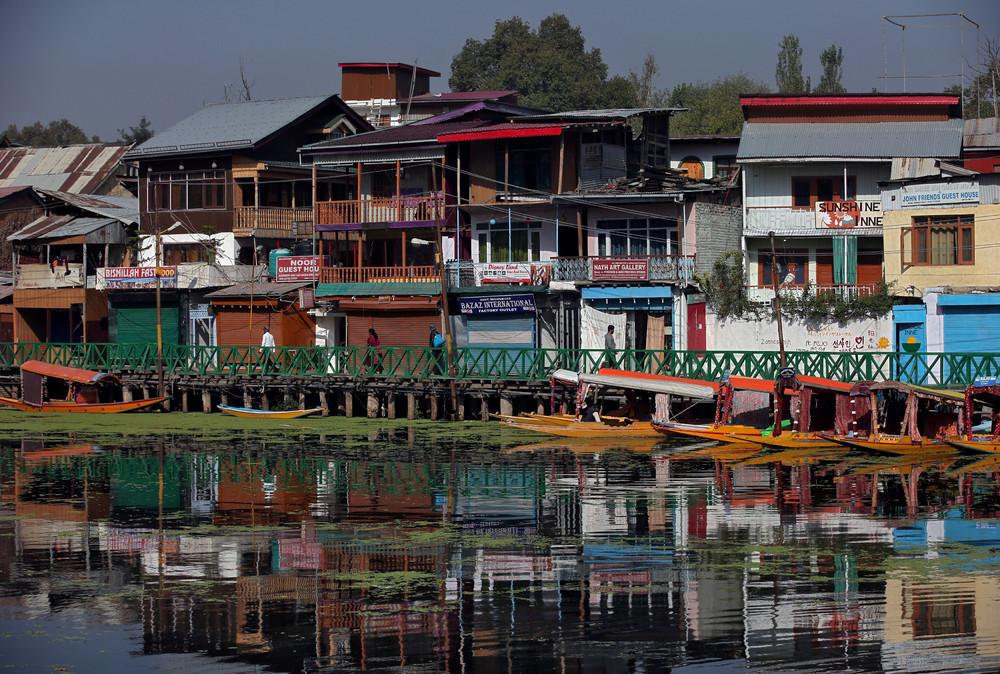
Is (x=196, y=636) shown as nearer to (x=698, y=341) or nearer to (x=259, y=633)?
(x=259, y=633)

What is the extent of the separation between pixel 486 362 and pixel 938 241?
1530cm

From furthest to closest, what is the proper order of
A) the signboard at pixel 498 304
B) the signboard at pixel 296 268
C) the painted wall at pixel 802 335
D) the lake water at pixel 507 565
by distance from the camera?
the signboard at pixel 296 268 → the signboard at pixel 498 304 → the painted wall at pixel 802 335 → the lake water at pixel 507 565

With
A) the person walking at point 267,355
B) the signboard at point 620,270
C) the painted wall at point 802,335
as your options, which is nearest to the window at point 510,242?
the signboard at point 620,270

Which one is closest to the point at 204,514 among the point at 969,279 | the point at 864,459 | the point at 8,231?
the point at 864,459

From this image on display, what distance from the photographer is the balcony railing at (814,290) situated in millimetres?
40188

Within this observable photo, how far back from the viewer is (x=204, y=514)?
24484 millimetres

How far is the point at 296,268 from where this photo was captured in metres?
48.1

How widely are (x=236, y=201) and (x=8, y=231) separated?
688 inches

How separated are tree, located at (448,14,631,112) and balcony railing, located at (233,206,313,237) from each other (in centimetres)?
4406

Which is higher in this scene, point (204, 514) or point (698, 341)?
point (698, 341)

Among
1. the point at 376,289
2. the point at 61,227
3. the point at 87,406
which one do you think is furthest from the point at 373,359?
the point at 61,227

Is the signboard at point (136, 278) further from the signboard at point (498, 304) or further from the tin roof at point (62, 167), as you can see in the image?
the tin roof at point (62, 167)

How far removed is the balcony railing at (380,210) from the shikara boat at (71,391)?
378 inches

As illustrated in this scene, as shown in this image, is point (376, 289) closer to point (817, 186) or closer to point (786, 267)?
point (786, 267)
